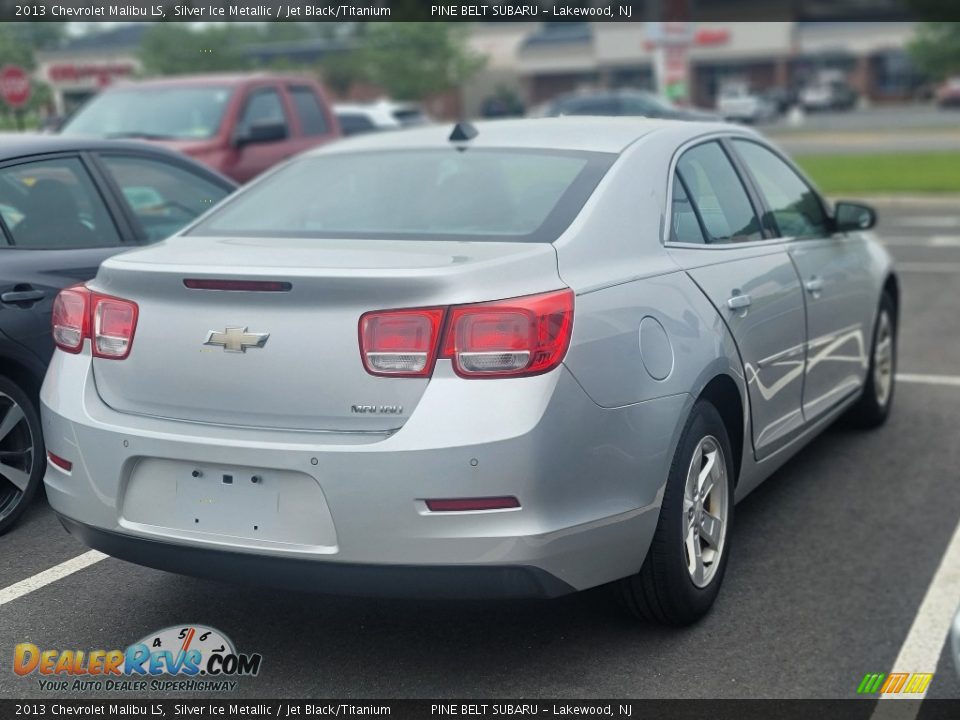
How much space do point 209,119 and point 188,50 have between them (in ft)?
79.6

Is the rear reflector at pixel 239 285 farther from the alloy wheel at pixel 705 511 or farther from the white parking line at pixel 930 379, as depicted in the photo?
the white parking line at pixel 930 379

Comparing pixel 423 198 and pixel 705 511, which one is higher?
pixel 423 198

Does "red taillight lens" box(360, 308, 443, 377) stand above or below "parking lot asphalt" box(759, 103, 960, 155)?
above

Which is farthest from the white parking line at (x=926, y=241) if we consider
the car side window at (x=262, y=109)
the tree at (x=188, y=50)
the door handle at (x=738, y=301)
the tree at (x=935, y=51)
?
the tree at (x=935, y=51)

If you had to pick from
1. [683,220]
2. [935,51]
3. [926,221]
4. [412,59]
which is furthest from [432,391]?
[935,51]

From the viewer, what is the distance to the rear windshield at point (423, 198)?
12.9 ft

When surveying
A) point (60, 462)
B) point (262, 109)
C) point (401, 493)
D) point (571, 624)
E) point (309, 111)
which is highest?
point (401, 493)

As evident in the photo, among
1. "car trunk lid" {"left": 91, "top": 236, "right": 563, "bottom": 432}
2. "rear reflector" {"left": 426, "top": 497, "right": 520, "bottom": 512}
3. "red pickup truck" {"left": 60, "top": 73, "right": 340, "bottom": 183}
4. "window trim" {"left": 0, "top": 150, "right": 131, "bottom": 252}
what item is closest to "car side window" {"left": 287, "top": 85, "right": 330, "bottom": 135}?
"red pickup truck" {"left": 60, "top": 73, "right": 340, "bottom": 183}

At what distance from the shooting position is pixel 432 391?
127 inches

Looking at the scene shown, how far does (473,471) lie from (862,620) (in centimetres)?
162

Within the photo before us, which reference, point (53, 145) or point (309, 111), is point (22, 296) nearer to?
point (53, 145)

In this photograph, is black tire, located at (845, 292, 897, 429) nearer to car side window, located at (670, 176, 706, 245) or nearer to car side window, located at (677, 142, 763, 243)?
car side window, located at (677, 142, 763, 243)

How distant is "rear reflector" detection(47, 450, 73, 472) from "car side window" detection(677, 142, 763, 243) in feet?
7.36

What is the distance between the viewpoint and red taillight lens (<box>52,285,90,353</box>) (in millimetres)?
3736
